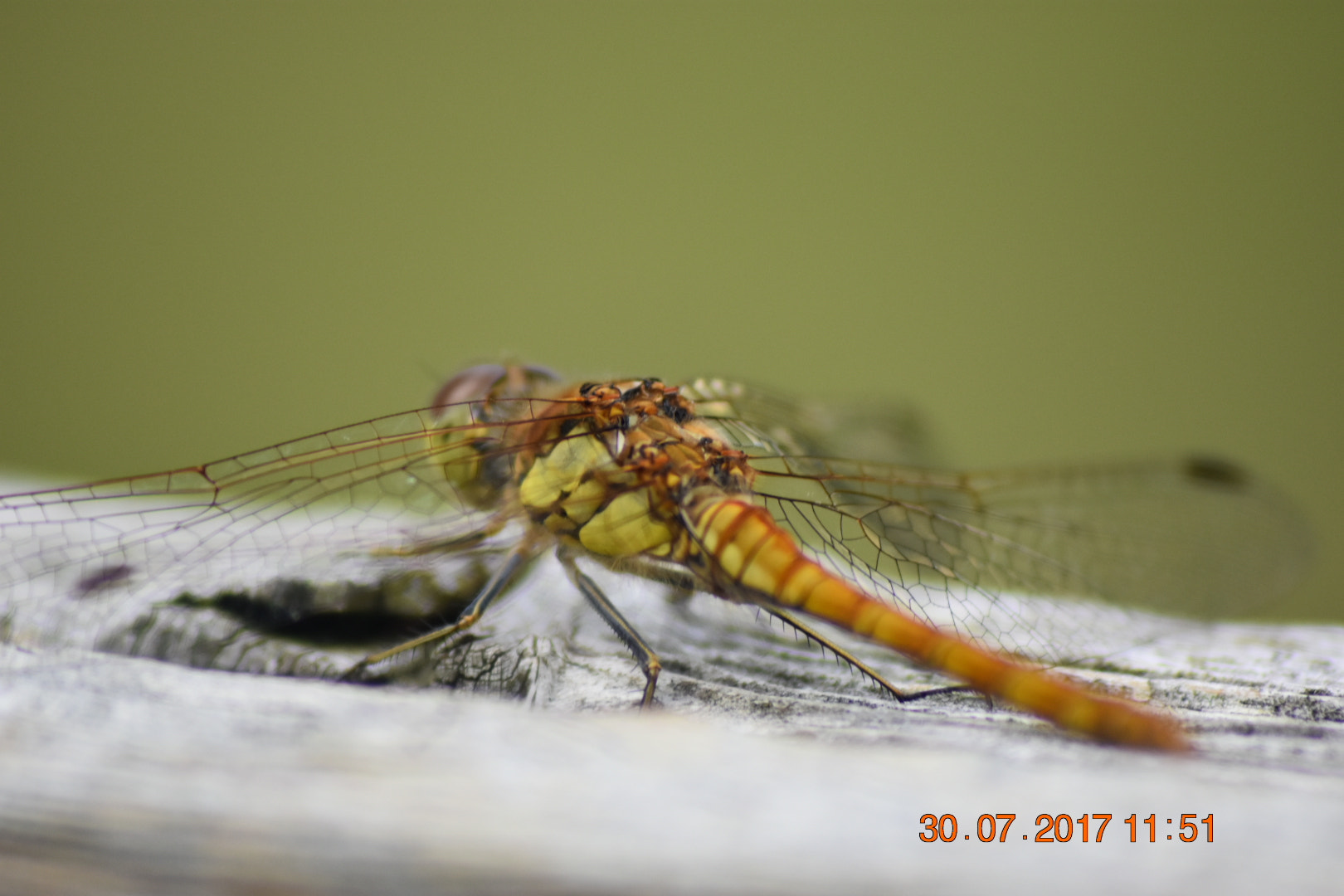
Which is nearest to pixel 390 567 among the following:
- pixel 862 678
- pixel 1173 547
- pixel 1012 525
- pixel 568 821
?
pixel 862 678

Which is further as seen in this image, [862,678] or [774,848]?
[862,678]

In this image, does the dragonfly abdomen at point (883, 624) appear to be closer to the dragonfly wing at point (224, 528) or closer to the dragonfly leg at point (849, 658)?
the dragonfly leg at point (849, 658)

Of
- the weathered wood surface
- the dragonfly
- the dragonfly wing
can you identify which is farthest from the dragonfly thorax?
the weathered wood surface

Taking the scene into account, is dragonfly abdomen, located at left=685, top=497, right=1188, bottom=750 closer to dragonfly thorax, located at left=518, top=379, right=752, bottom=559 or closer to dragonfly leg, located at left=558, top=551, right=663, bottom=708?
dragonfly thorax, located at left=518, top=379, right=752, bottom=559

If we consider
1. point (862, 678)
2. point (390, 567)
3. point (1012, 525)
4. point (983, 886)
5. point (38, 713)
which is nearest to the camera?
point (983, 886)

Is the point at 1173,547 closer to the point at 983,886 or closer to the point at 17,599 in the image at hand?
the point at 983,886

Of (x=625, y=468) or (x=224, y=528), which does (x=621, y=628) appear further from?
(x=224, y=528)

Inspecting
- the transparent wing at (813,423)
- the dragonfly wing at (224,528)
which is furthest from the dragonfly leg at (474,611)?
the transparent wing at (813,423)
